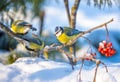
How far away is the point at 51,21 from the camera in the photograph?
10.8 feet

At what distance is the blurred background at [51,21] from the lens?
2.08 m

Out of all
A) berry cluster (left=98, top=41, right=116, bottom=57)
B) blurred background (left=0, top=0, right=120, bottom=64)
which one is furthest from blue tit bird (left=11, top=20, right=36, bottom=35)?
blurred background (left=0, top=0, right=120, bottom=64)

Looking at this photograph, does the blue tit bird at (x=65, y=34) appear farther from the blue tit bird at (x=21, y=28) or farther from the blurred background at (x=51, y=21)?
the blurred background at (x=51, y=21)

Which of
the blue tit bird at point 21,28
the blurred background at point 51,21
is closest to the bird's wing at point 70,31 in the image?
the blue tit bird at point 21,28

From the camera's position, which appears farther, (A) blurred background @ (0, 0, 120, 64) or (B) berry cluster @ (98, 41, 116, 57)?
(A) blurred background @ (0, 0, 120, 64)

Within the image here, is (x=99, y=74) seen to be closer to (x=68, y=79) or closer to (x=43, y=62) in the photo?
(x=68, y=79)

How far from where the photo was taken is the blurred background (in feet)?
6.82

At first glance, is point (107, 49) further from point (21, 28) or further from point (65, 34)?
point (21, 28)

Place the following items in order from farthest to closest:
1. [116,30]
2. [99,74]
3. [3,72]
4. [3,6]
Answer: [116,30] < [3,6] < [3,72] < [99,74]

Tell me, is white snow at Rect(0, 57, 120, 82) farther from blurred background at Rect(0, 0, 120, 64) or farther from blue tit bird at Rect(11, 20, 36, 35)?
blurred background at Rect(0, 0, 120, 64)

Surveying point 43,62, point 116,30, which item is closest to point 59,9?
point 116,30

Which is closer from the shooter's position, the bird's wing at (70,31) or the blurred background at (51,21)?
the bird's wing at (70,31)

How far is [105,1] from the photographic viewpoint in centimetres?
171

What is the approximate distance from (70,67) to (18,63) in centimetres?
17
